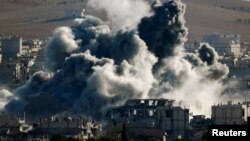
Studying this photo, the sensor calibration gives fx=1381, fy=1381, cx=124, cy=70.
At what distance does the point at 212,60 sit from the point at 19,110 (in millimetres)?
13504

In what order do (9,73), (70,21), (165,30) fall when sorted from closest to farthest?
(165,30)
(9,73)
(70,21)

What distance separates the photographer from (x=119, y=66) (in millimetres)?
79188

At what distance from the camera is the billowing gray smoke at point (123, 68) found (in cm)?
7719

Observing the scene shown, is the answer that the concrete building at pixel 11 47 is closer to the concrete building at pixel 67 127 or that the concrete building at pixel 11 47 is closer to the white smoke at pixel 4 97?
the white smoke at pixel 4 97

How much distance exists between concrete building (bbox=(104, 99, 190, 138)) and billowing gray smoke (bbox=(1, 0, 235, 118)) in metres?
1.90

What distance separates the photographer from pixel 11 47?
120m

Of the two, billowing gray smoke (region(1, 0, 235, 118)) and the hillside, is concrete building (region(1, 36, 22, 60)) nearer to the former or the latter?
the hillside

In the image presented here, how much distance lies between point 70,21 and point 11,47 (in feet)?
65.5

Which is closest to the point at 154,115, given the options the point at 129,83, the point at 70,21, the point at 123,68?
the point at 129,83

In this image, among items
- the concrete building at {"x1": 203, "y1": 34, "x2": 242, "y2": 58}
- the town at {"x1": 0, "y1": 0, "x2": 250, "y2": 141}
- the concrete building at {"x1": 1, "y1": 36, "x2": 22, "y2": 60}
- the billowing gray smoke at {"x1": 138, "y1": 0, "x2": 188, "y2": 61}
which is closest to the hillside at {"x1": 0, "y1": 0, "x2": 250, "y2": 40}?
the concrete building at {"x1": 203, "y1": 34, "x2": 242, "y2": 58}

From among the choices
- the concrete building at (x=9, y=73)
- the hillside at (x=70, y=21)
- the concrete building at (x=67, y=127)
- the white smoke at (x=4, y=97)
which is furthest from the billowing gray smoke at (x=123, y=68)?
the hillside at (x=70, y=21)

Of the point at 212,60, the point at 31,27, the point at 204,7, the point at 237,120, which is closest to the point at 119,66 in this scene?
the point at 212,60

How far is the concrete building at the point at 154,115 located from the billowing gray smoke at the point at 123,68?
1899 mm

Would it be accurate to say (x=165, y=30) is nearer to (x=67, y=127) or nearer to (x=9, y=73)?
(x=67, y=127)
